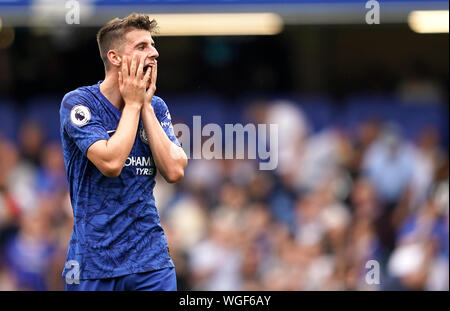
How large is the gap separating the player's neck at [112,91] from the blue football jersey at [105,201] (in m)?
0.02

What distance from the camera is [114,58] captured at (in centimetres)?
400

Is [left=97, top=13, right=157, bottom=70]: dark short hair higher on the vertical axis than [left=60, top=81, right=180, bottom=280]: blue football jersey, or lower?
higher

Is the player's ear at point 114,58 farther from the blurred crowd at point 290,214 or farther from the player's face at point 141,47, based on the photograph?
the blurred crowd at point 290,214

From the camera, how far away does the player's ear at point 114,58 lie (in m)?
3.99

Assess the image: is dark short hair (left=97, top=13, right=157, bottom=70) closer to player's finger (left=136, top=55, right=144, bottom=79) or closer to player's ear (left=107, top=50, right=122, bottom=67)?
player's ear (left=107, top=50, right=122, bottom=67)

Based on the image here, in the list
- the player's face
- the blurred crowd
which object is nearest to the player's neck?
the player's face

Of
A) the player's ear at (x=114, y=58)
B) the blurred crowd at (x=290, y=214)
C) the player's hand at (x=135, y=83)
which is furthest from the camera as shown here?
the blurred crowd at (x=290, y=214)

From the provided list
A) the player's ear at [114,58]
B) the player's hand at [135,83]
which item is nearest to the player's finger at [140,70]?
the player's hand at [135,83]

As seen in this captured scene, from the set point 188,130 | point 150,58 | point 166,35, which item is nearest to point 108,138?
point 150,58

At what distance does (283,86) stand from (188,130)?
9.28 feet

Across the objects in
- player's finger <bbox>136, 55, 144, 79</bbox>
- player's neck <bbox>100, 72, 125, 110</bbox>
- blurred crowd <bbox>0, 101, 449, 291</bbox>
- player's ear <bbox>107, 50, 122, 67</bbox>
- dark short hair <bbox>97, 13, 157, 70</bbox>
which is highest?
dark short hair <bbox>97, 13, 157, 70</bbox>

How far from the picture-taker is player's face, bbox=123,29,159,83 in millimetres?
3918

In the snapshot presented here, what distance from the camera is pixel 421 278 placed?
8.66 m

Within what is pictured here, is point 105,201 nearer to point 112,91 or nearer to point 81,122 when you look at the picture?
point 81,122
